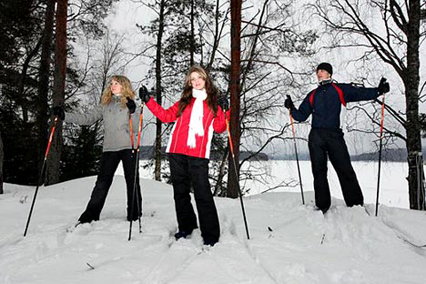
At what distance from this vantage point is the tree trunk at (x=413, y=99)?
5.94 metres

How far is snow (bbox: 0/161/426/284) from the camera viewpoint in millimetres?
1999

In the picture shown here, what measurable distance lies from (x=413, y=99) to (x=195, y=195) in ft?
18.5

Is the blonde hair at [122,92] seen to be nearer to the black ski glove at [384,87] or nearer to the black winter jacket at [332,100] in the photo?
the black winter jacket at [332,100]

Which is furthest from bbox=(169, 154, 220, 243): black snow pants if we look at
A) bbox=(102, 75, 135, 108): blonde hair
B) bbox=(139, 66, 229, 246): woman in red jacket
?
bbox=(102, 75, 135, 108): blonde hair

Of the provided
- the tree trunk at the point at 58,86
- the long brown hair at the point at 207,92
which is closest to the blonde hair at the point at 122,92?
the long brown hair at the point at 207,92

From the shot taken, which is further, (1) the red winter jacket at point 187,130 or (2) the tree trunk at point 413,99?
(2) the tree trunk at point 413,99

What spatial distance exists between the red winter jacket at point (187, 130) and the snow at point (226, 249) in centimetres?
88

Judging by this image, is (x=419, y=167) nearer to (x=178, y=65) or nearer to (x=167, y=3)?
(x=178, y=65)

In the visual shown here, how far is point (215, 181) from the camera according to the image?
1298 centimetres

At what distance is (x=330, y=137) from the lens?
12.8 ft

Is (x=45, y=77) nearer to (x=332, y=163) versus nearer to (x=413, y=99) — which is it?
(x=332, y=163)

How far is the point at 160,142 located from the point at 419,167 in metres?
8.31

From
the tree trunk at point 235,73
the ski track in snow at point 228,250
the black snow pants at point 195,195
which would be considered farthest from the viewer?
the tree trunk at point 235,73

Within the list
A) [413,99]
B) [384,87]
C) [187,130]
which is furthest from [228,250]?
[413,99]
